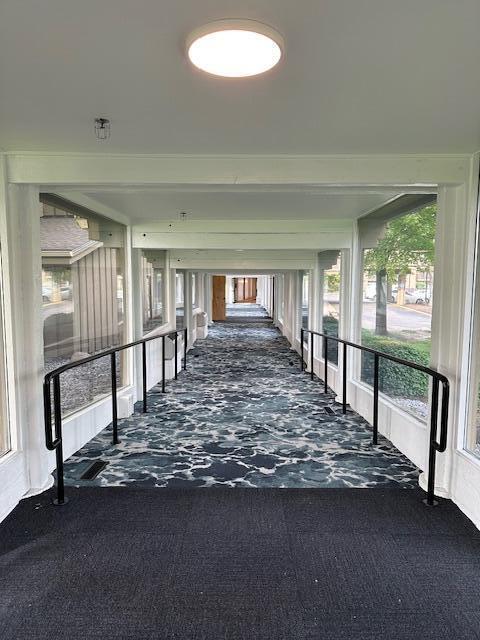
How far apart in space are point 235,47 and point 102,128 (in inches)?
42.7

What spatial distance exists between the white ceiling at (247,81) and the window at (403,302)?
1.35 meters

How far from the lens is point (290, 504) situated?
2879mm

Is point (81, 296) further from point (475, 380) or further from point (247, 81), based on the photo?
point (475, 380)

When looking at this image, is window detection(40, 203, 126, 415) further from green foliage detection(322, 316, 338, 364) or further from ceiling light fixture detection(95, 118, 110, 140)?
green foliage detection(322, 316, 338, 364)

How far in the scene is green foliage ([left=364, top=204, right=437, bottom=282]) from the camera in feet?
12.2

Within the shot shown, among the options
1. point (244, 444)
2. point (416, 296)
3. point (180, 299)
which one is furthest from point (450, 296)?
point (180, 299)

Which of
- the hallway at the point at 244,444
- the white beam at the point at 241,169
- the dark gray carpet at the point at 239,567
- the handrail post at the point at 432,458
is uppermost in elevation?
the white beam at the point at 241,169

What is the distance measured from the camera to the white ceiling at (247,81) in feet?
4.30

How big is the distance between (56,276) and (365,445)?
3327 mm

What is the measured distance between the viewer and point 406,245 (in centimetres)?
418

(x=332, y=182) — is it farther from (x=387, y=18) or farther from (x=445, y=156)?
(x=387, y=18)

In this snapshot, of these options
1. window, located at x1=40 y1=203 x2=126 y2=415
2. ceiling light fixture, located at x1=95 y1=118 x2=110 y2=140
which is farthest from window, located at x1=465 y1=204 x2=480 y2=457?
window, located at x1=40 y1=203 x2=126 y2=415

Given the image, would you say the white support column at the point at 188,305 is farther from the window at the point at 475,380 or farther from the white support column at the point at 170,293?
the window at the point at 475,380

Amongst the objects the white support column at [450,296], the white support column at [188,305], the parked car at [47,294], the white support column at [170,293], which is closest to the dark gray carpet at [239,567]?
the white support column at [450,296]
